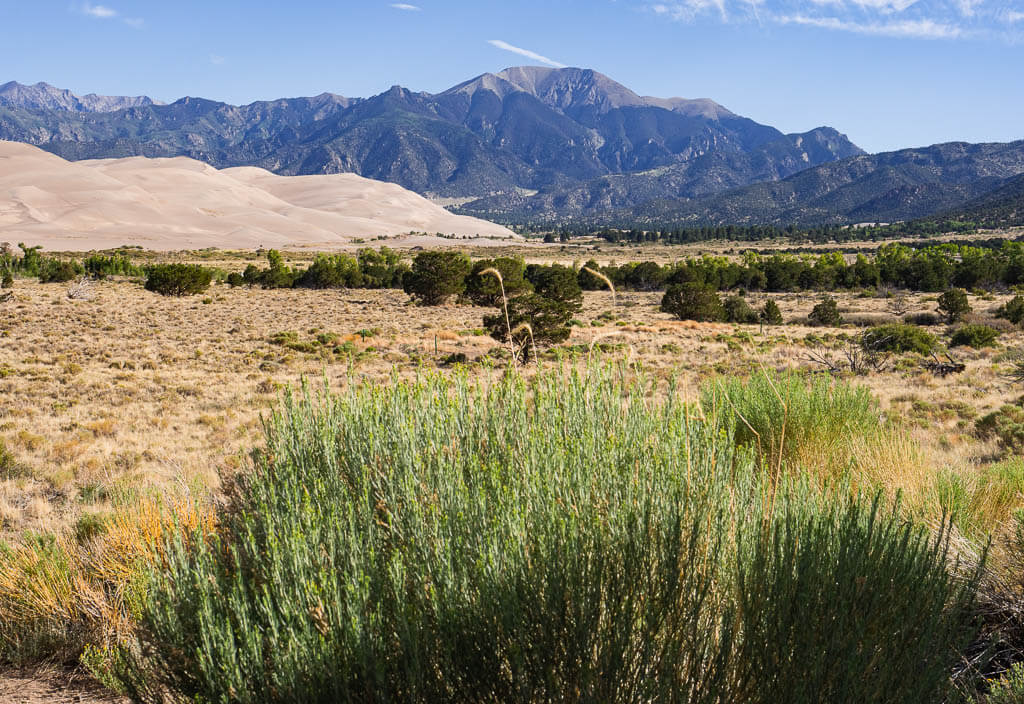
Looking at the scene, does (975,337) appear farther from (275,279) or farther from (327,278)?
(275,279)

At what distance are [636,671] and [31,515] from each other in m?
7.47

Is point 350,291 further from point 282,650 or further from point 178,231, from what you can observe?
point 178,231

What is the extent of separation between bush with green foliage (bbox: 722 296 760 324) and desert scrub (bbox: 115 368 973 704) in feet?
103

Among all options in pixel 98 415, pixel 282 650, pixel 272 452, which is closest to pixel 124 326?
pixel 98 415

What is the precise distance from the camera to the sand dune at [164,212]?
109 metres

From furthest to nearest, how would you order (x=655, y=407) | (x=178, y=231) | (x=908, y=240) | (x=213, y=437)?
(x=178, y=231), (x=908, y=240), (x=213, y=437), (x=655, y=407)

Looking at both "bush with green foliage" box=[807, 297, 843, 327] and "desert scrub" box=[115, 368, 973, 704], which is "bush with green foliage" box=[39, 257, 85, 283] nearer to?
"bush with green foliage" box=[807, 297, 843, 327]

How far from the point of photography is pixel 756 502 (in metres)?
2.74

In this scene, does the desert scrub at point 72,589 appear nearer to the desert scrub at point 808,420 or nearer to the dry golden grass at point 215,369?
the dry golden grass at point 215,369

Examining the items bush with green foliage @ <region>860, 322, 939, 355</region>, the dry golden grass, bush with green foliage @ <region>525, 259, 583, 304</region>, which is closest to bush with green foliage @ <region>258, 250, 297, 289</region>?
the dry golden grass

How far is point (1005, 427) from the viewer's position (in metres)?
10.1

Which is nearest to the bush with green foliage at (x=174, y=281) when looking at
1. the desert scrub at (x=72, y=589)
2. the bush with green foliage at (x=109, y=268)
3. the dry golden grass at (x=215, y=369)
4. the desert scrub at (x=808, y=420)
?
Answer: the dry golden grass at (x=215, y=369)

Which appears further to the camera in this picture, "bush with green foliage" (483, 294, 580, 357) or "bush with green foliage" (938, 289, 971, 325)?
"bush with green foliage" (938, 289, 971, 325)

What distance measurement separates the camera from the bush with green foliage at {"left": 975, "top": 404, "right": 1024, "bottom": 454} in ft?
30.3
